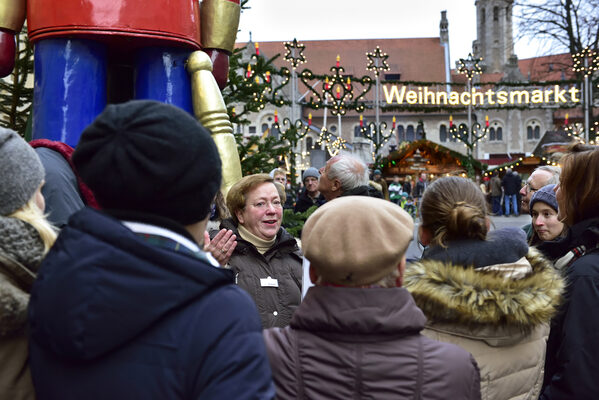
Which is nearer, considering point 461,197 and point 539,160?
point 461,197

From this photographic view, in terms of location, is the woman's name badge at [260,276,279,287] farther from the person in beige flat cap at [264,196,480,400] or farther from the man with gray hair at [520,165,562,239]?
the man with gray hair at [520,165,562,239]

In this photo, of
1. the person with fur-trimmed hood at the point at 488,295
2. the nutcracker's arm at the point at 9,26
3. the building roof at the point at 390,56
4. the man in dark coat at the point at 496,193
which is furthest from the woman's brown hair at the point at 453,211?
the building roof at the point at 390,56

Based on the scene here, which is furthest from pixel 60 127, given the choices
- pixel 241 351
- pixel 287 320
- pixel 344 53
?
pixel 344 53

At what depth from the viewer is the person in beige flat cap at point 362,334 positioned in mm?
1570

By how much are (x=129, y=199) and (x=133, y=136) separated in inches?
5.1

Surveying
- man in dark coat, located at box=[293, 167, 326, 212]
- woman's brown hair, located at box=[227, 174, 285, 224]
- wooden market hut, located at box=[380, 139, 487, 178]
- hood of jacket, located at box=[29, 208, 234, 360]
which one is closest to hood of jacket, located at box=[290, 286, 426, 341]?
hood of jacket, located at box=[29, 208, 234, 360]

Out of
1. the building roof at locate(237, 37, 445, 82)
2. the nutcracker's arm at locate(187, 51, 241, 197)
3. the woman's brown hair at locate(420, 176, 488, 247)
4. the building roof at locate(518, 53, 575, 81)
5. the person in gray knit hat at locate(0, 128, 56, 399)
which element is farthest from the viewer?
the building roof at locate(237, 37, 445, 82)

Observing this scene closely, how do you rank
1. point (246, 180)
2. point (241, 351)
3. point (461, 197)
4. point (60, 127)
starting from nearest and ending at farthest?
1. point (241, 351)
2. point (461, 197)
3. point (60, 127)
4. point (246, 180)

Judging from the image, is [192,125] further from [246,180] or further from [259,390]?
[246,180]

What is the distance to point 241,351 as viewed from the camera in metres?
1.19

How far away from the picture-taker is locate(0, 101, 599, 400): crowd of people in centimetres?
118

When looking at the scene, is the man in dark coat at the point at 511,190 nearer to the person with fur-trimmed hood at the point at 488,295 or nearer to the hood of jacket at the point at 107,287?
the person with fur-trimmed hood at the point at 488,295

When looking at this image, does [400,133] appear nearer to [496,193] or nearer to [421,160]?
[421,160]

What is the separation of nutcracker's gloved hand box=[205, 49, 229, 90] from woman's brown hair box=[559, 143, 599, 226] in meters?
2.08
